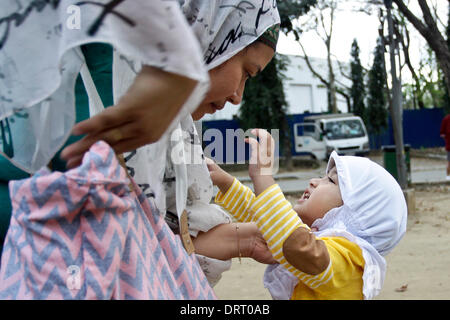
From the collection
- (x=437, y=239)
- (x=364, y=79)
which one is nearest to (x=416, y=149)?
(x=364, y=79)

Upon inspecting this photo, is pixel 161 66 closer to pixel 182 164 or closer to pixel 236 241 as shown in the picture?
pixel 182 164

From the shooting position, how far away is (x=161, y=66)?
84cm

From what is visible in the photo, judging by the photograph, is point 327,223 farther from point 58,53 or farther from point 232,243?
point 58,53

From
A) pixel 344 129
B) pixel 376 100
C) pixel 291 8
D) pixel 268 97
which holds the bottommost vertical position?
pixel 344 129

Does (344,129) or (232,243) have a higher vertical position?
(344,129)

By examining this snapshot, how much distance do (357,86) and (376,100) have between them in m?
2.12

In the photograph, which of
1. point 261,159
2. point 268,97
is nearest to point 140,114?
point 261,159

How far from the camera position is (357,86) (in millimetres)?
29812

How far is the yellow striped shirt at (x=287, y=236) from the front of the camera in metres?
1.76

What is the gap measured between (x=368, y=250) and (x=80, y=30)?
1.50 m

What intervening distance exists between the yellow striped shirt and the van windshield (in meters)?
20.0

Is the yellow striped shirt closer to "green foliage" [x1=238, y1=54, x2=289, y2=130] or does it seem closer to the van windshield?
"green foliage" [x1=238, y1=54, x2=289, y2=130]

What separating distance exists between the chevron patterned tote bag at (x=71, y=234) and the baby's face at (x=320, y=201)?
1.41 metres

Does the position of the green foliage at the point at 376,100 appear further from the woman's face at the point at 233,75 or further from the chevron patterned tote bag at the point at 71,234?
the chevron patterned tote bag at the point at 71,234
